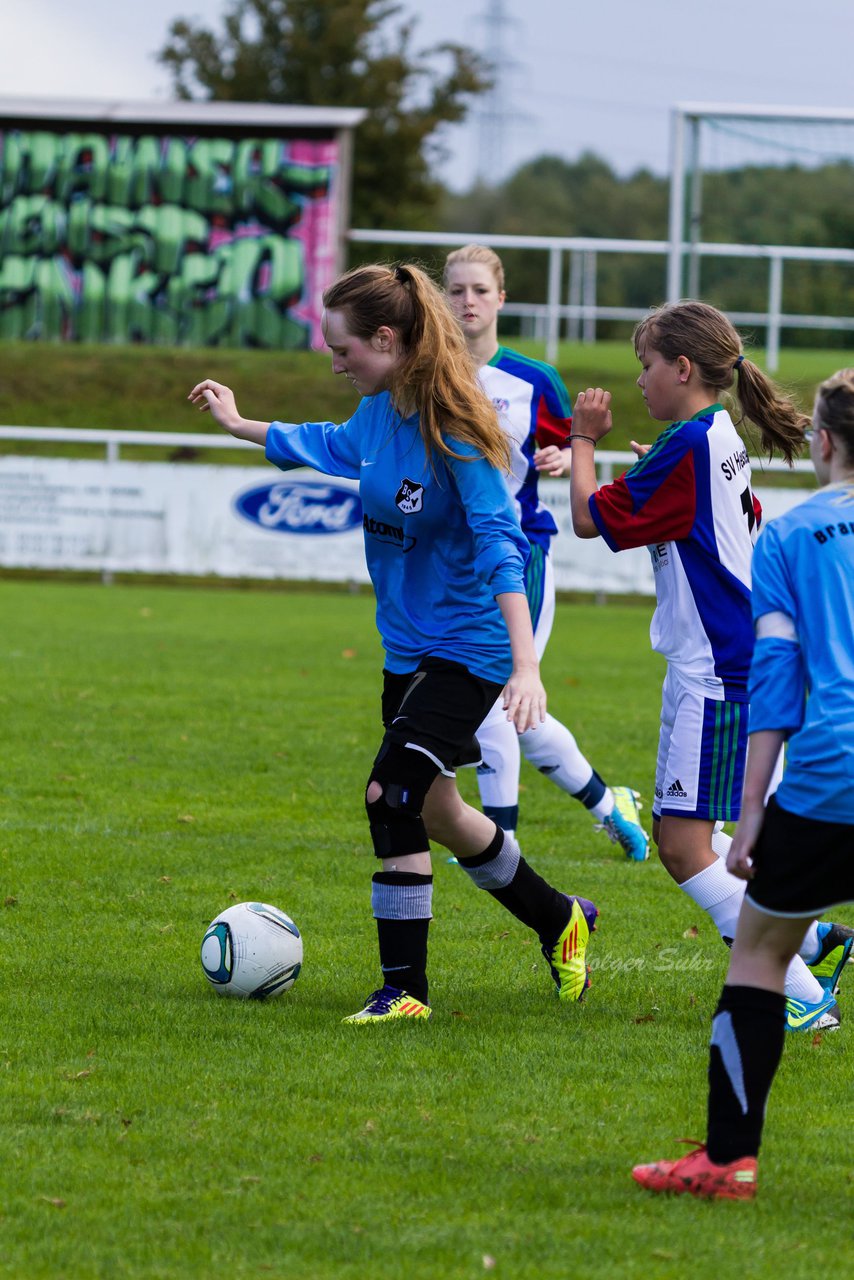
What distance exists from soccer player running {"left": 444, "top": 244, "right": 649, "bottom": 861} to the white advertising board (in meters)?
10.4

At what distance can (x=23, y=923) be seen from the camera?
214 inches

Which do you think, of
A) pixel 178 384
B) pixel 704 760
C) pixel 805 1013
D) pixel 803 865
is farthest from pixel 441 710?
pixel 178 384

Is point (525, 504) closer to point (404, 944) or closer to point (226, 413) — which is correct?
point (226, 413)

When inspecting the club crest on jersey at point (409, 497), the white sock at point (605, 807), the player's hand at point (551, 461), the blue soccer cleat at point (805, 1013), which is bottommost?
the white sock at point (605, 807)

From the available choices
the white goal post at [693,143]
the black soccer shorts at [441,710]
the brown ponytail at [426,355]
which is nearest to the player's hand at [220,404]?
the brown ponytail at [426,355]

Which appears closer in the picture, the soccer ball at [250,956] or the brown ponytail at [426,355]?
the brown ponytail at [426,355]

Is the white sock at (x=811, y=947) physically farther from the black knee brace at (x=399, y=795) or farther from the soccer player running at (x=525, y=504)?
the soccer player running at (x=525, y=504)

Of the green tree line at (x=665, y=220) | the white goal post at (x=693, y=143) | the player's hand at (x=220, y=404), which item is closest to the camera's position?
the player's hand at (x=220, y=404)

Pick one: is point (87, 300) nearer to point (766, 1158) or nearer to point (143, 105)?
point (143, 105)

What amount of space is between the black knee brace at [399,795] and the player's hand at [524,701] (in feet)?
1.77

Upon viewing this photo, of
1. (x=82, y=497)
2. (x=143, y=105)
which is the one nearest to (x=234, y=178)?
(x=143, y=105)

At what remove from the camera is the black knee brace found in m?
4.36

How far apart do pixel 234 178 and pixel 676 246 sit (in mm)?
12142

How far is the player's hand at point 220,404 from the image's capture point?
4.82m
